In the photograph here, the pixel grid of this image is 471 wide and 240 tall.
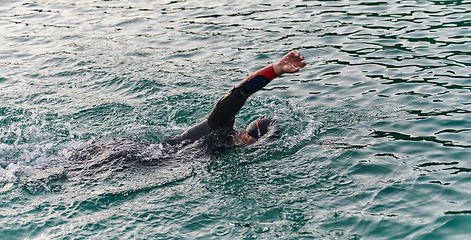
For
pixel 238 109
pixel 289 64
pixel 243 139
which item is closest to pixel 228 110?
pixel 238 109

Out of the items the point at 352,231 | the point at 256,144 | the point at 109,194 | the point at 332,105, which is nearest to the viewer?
the point at 352,231

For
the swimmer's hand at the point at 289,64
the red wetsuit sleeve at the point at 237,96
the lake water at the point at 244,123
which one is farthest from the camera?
the red wetsuit sleeve at the point at 237,96

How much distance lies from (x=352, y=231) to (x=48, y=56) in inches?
339

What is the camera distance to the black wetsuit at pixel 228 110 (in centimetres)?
480

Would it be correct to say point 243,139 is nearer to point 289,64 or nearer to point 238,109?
point 238,109

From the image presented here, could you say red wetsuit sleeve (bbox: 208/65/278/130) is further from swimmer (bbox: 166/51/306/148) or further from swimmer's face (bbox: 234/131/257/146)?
swimmer's face (bbox: 234/131/257/146)

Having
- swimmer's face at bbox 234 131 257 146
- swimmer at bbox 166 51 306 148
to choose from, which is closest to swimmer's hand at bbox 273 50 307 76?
swimmer at bbox 166 51 306 148

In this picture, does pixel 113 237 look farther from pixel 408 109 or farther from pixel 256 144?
pixel 408 109

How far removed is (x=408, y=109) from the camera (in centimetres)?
657

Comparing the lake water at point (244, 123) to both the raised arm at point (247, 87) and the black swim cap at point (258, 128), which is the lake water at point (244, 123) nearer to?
the black swim cap at point (258, 128)

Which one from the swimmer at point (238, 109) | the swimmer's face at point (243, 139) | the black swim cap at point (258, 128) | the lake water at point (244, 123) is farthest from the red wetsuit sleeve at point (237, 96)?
the black swim cap at point (258, 128)

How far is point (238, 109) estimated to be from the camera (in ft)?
16.7

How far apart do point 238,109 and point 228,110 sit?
129 mm

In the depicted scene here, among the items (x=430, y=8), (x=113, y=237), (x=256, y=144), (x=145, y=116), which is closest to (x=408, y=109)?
(x=256, y=144)
